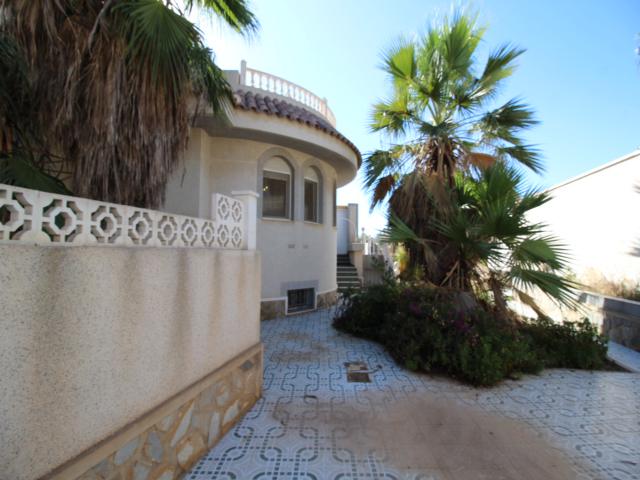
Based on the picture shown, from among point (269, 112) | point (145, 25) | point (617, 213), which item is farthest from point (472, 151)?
point (145, 25)

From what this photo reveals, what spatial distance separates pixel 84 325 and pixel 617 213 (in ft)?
37.4

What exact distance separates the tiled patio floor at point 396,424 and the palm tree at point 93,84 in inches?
127

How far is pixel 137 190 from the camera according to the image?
12.1ft

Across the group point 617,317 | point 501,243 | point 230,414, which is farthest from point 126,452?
point 617,317

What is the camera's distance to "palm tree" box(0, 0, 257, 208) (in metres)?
3.13

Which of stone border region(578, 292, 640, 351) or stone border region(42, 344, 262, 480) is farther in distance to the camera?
stone border region(578, 292, 640, 351)

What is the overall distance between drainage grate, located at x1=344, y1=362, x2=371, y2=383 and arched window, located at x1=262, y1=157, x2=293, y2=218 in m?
4.61

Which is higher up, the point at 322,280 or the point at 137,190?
the point at 137,190

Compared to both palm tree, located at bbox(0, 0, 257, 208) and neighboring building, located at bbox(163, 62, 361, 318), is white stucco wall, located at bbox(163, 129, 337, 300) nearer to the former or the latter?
neighboring building, located at bbox(163, 62, 361, 318)

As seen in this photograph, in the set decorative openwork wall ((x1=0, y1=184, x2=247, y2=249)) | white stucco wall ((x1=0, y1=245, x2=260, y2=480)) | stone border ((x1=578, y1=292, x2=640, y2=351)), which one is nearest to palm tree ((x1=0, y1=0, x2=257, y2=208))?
decorative openwork wall ((x1=0, y1=184, x2=247, y2=249))

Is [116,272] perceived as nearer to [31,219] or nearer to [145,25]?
[31,219]

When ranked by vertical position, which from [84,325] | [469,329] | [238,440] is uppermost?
[84,325]

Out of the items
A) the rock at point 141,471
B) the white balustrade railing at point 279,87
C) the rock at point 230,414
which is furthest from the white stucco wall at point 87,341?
the white balustrade railing at point 279,87

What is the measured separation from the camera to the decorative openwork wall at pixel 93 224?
165 cm
